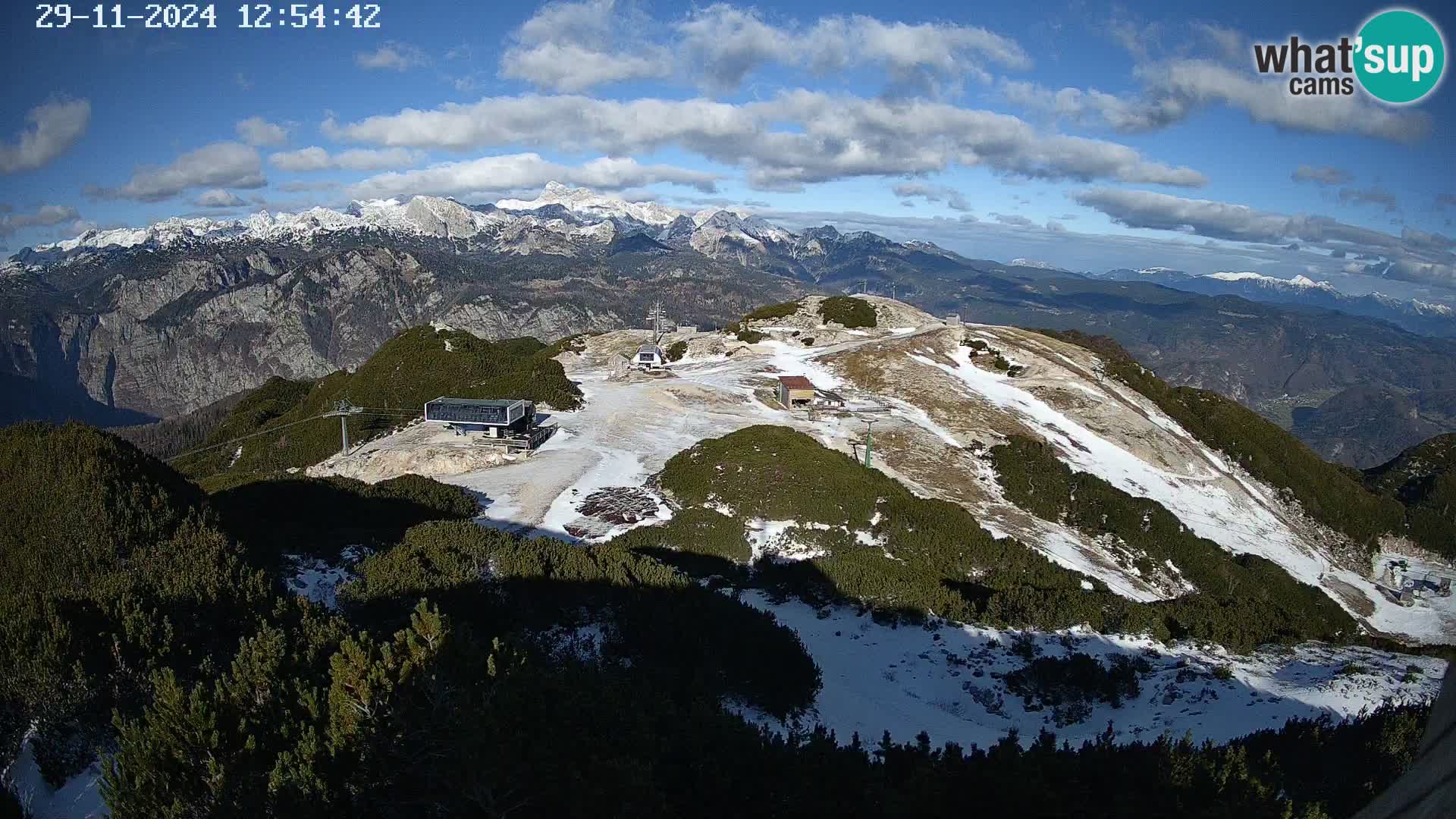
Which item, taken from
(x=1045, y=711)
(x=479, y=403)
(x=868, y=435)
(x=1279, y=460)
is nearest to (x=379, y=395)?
(x=479, y=403)

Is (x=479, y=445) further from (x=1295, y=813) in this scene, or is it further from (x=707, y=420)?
(x=1295, y=813)

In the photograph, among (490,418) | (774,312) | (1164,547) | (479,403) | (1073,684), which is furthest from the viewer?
(774,312)

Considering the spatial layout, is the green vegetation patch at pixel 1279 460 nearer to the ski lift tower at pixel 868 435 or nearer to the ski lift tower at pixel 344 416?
the ski lift tower at pixel 868 435

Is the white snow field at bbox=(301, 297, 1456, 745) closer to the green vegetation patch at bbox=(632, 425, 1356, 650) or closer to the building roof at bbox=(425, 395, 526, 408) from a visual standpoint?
the green vegetation patch at bbox=(632, 425, 1356, 650)

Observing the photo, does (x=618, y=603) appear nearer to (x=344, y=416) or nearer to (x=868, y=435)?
(x=868, y=435)

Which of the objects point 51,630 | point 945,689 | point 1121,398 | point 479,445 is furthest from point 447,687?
point 1121,398

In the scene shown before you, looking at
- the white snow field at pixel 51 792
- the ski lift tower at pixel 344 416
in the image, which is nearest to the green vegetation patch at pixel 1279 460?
the ski lift tower at pixel 344 416

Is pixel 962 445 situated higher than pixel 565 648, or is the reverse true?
pixel 962 445

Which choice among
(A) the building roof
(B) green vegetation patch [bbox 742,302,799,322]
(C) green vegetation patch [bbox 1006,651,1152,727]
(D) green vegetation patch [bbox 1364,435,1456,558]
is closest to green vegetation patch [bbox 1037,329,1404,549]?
(D) green vegetation patch [bbox 1364,435,1456,558]
